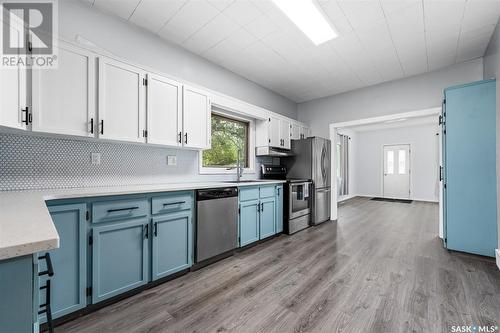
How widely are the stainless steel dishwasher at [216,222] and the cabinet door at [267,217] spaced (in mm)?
559

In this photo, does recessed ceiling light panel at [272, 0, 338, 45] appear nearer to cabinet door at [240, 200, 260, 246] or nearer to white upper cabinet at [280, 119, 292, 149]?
white upper cabinet at [280, 119, 292, 149]

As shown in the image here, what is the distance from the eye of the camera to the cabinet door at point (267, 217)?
3.22 meters

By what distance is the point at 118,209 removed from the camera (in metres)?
1.77

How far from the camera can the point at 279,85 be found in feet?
14.1

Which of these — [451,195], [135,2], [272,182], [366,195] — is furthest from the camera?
[366,195]

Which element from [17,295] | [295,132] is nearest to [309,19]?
[295,132]

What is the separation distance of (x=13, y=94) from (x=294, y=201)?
354 cm

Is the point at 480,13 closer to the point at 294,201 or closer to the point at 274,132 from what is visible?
the point at 274,132

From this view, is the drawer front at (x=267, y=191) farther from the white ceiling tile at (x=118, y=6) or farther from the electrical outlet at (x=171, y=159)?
the white ceiling tile at (x=118, y=6)

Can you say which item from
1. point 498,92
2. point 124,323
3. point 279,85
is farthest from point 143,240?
point 498,92

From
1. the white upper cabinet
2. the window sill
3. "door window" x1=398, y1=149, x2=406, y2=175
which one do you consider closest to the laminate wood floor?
the window sill

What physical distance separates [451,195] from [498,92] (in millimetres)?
1313

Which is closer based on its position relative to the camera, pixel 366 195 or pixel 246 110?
pixel 246 110

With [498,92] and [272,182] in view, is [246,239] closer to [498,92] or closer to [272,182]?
[272,182]
